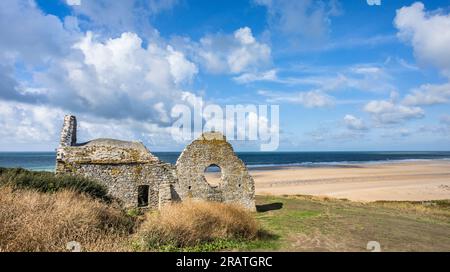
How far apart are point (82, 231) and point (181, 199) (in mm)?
9333

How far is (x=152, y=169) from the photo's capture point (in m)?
17.8

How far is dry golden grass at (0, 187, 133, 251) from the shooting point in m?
7.36

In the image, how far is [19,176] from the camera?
12.6 m

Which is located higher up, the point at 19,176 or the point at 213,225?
the point at 19,176

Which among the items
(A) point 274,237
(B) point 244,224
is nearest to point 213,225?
(B) point 244,224

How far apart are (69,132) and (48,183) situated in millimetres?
6155

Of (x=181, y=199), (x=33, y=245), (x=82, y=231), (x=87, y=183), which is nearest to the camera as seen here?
(x=33, y=245)

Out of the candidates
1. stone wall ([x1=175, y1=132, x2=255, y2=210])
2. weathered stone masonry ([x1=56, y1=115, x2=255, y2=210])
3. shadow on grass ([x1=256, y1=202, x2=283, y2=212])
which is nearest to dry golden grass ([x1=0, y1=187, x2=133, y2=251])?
weathered stone masonry ([x1=56, y1=115, x2=255, y2=210])

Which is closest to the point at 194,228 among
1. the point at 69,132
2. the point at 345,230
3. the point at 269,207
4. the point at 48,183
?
the point at 48,183

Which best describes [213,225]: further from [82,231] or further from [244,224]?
[82,231]

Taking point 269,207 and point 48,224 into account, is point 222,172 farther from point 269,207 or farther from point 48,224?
point 48,224

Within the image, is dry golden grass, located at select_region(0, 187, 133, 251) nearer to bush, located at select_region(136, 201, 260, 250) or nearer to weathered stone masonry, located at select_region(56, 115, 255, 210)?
bush, located at select_region(136, 201, 260, 250)

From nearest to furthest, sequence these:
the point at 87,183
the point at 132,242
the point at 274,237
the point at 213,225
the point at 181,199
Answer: the point at 132,242, the point at 213,225, the point at 274,237, the point at 87,183, the point at 181,199
